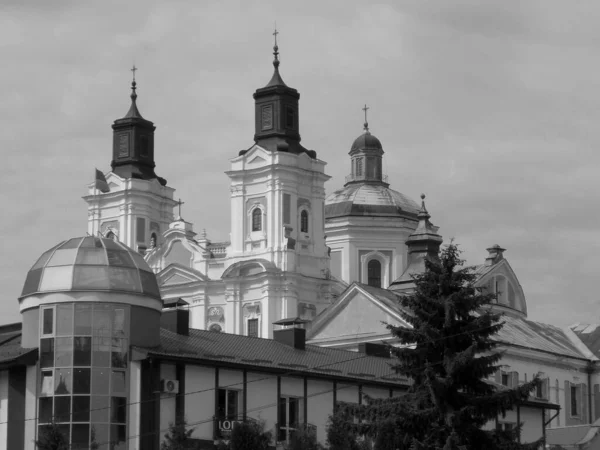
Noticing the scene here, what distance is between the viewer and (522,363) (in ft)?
241

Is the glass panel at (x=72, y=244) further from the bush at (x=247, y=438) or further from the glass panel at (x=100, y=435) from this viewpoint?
the bush at (x=247, y=438)

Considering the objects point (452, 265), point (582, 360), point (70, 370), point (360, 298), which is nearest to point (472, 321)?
point (452, 265)

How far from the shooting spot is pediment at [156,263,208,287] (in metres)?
93.6

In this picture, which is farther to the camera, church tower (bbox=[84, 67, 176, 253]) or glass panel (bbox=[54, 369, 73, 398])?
church tower (bbox=[84, 67, 176, 253])

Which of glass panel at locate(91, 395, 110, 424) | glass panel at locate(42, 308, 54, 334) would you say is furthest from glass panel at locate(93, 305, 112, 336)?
glass panel at locate(91, 395, 110, 424)

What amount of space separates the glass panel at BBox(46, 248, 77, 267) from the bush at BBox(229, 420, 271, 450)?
691cm

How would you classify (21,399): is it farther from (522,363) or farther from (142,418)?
(522,363)

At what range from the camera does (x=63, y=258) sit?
43.8 metres

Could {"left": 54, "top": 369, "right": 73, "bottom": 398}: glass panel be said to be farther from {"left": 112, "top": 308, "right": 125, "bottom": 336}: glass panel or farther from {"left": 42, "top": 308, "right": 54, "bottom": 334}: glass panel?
{"left": 112, "top": 308, "right": 125, "bottom": 336}: glass panel

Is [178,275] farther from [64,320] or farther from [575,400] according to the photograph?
[64,320]

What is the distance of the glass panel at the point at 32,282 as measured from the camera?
4356 cm

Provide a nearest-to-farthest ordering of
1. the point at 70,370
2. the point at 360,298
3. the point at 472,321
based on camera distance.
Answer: the point at 472,321 < the point at 70,370 < the point at 360,298

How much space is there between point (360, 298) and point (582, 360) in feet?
48.2

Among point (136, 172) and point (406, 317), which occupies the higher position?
point (136, 172)
